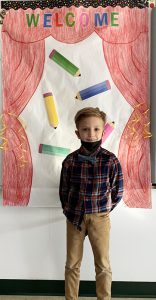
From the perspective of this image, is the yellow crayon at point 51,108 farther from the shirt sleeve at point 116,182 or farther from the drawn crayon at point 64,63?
the shirt sleeve at point 116,182

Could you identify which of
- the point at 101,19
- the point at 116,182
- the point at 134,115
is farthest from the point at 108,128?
the point at 101,19

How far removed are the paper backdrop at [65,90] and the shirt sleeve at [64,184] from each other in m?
0.13

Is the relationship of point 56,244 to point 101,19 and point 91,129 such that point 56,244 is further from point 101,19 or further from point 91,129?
point 101,19

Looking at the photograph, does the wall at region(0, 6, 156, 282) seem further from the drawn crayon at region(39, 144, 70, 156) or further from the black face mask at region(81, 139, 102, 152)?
the black face mask at region(81, 139, 102, 152)

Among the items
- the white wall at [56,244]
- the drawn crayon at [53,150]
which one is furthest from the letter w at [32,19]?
the white wall at [56,244]

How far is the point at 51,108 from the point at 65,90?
0.40 feet

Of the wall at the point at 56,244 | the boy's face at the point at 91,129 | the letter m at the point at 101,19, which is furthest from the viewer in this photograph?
the wall at the point at 56,244

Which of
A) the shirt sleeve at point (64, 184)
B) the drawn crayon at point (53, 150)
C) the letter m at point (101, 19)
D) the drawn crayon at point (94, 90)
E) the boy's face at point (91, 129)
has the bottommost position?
the shirt sleeve at point (64, 184)

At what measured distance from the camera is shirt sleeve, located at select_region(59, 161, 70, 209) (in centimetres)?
167

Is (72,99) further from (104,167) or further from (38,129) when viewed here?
(104,167)

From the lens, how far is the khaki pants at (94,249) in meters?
1.64

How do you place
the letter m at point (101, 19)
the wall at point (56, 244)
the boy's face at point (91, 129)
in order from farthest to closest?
1. the wall at point (56, 244)
2. the letter m at point (101, 19)
3. the boy's face at point (91, 129)

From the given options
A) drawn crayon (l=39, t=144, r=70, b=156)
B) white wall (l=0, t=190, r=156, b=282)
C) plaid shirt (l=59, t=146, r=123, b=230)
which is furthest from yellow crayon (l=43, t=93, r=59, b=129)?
white wall (l=0, t=190, r=156, b=282)

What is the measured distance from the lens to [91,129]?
62.6 inches
